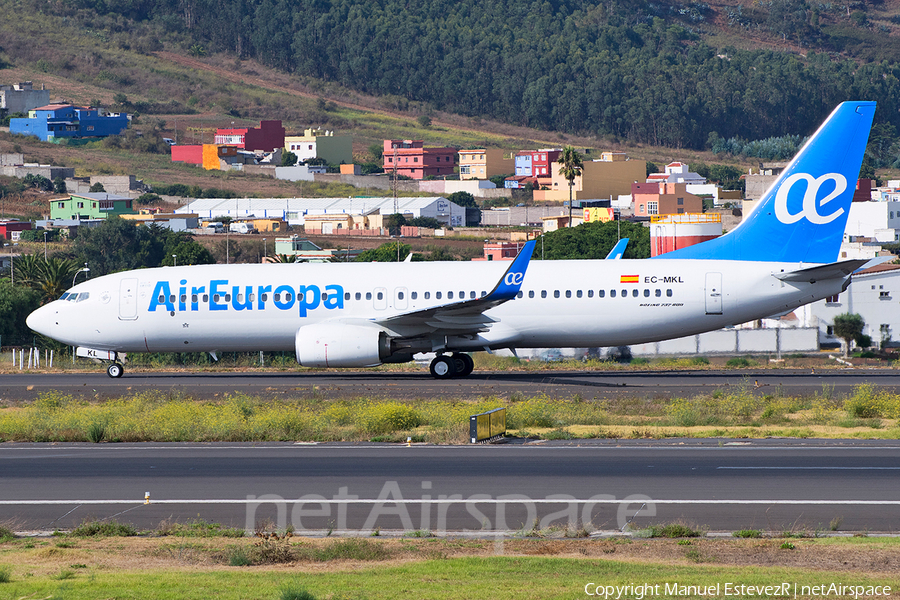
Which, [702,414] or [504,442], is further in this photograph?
[702,414]

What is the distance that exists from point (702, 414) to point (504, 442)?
591 centimetres

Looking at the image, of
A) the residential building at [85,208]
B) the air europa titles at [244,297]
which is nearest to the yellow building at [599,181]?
the residential building at [85,208]

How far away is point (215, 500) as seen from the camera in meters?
17.6

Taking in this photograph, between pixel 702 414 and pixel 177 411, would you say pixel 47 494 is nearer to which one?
pixel 177 411

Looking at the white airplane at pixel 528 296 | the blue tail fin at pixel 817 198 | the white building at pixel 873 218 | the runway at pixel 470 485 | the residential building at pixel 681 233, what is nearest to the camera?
the runway at pixel 470 485

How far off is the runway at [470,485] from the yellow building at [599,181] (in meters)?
160

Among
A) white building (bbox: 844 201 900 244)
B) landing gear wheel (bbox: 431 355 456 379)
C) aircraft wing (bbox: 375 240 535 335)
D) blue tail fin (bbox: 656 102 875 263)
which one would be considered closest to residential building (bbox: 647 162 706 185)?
white building (bbox: 844 201 900 244)

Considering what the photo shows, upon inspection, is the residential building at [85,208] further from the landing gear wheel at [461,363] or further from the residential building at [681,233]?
the landing gear wheel at [461,363]

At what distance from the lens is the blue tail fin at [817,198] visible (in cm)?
3475

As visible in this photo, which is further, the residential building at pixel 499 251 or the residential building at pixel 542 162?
the residential building at pixel 542 162

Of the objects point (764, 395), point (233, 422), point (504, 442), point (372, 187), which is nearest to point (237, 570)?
point (504, 442)

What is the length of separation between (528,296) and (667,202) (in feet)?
407

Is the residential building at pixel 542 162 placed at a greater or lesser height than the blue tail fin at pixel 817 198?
greater

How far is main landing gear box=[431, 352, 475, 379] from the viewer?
36.7 meters
